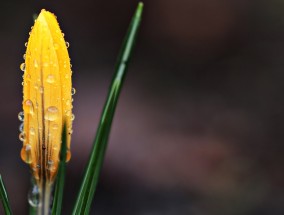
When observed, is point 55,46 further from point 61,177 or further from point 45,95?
point 61,177

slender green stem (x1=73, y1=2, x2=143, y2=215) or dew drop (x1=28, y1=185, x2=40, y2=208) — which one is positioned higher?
slender green stem (x1=73, y1=2, x2=143, y2=215)

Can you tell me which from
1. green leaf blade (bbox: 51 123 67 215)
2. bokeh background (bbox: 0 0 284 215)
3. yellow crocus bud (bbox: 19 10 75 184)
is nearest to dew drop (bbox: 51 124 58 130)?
yellow crocus bud (bbox: 19 10 75 184)

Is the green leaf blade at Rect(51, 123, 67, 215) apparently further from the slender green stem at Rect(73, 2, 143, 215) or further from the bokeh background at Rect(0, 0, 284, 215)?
the bokeh background at Rect(0, 0, 284, 215)

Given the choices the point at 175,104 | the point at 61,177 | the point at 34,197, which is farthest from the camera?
the point at 175,104

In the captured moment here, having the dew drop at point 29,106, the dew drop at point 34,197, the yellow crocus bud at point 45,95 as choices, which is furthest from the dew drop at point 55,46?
the dew drop at point 34,197

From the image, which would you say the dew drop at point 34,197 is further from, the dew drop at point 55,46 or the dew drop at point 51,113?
the dew drop at point 55,46

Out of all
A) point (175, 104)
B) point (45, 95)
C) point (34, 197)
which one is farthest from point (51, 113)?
point (175, 104)

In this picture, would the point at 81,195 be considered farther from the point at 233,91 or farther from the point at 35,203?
the point at 233,91

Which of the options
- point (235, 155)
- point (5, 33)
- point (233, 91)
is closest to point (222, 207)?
point (235, 155)
